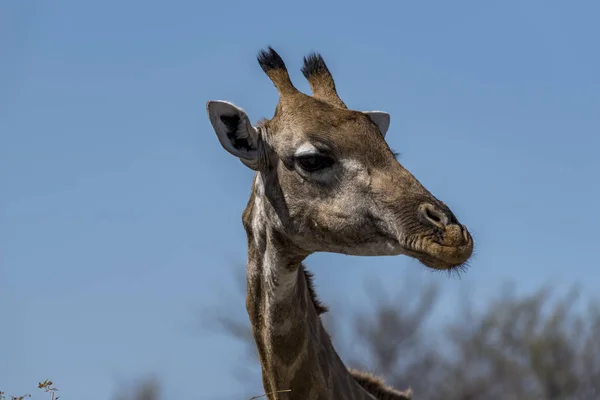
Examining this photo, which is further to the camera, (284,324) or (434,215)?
(284,324)

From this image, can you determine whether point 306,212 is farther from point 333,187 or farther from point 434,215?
point 434,215

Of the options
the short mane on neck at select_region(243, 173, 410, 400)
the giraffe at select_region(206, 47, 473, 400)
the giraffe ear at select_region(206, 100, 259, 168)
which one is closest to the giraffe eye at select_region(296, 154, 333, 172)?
the giraffe at select_region(206, 47, 473, 400)

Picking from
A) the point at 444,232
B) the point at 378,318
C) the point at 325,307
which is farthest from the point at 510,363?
the point at 444,232

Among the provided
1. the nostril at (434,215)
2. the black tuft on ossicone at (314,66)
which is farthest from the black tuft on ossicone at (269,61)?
the nostril at (434,215)

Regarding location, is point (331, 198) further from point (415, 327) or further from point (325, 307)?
point (415, 327)

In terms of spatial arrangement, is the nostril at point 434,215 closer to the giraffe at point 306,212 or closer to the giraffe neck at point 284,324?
the giraffe at point 306,212

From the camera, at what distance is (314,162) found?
10.5 meters

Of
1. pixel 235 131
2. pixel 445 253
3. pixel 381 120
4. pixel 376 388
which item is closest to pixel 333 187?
pixel 235 131

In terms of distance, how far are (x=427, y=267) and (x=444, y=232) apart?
419 millimetres

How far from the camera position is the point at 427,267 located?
31.7 feet

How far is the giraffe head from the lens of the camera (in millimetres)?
9523

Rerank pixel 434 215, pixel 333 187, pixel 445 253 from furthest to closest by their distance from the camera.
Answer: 1. pixel 333 187
2. pixel 434 215
3. pixel 445 253

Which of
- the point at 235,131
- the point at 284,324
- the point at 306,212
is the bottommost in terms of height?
the point at 284,324

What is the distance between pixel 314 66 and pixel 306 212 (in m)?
2.13
